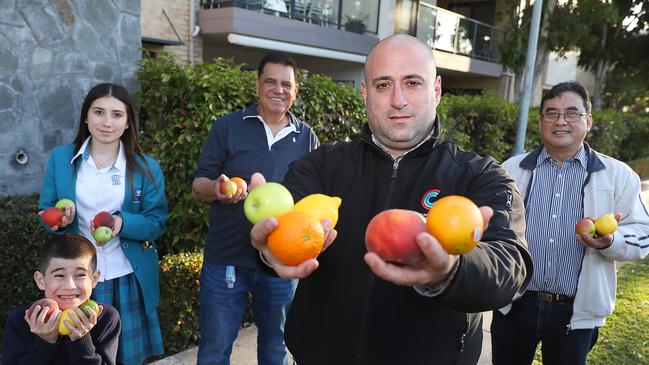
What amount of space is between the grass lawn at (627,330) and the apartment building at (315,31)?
188 inches

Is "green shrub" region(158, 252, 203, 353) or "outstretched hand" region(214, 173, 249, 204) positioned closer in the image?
"outstretched hand" region(214, 173, 249, 204)

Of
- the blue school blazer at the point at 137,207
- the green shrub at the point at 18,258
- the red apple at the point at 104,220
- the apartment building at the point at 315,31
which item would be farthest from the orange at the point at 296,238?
the apartment building at the point at 315,31

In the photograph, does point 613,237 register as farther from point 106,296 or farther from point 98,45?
point 98,45

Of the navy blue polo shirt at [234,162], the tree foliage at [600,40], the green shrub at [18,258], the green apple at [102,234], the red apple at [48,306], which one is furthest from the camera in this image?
the tree foliage at [600,40]

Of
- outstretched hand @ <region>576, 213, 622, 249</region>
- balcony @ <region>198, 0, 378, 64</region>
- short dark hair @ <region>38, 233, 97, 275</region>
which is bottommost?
short dark hair @ <region>38, 233, 97, 275</region>

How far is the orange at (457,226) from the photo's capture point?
1316 millimetres

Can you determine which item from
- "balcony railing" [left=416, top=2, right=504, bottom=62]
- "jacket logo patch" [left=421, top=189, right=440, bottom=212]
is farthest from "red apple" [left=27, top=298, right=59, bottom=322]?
"balcony railing" [left=416, top=2, right=504, bottom=62]

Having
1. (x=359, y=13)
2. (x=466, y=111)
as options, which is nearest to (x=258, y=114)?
(x=466, y=111)

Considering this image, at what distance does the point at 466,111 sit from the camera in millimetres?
9141

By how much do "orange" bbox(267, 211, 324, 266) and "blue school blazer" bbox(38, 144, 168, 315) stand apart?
1558 millimetres

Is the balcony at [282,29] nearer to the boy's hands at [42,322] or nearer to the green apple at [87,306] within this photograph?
the green apple at [87,306]

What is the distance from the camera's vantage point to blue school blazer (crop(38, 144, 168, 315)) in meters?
2.80

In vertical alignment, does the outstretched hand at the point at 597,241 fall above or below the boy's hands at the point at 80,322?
above

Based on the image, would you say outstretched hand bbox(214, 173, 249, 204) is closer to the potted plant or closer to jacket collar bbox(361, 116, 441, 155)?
jacket collar bbox(361, 116, 441, 155)
